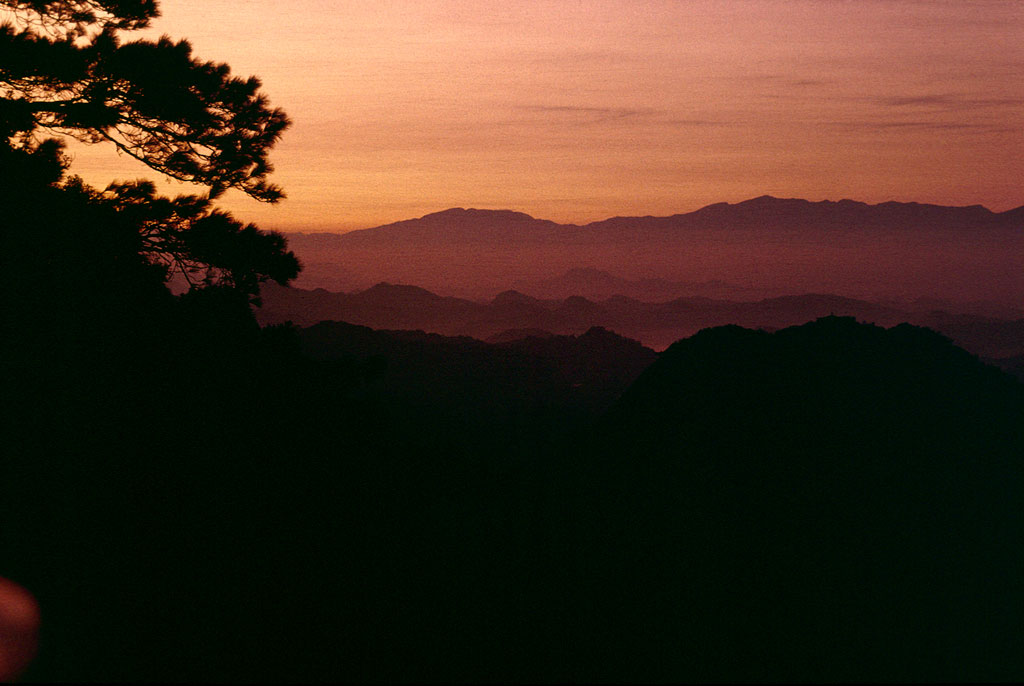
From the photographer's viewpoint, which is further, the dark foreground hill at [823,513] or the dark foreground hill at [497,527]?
the dark foreground hill at [823,513]

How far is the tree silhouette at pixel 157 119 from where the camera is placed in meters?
11.9

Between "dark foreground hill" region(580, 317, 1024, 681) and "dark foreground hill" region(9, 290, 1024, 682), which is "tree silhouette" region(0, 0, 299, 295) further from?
"dark foreground hill" region(580, 317, 1024, 681)

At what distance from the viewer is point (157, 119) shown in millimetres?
13211

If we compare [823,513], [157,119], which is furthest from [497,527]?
[157,119]

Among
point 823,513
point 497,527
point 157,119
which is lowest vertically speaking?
point 497,527

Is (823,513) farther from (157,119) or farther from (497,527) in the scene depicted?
(157,119)

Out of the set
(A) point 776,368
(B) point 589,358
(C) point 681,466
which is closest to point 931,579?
(C) point 681,466

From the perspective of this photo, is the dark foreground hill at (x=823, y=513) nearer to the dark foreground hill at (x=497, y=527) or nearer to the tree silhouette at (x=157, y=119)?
the dark foreground hill at (x=497, y=527)

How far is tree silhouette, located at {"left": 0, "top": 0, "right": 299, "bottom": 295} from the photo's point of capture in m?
11.9

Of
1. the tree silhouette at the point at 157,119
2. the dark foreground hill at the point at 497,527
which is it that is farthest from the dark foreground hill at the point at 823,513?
the tree silhouette at the point at 157,119

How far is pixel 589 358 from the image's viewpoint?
2790 inches

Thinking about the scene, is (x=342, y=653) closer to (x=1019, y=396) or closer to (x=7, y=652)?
(x=7, y=652)

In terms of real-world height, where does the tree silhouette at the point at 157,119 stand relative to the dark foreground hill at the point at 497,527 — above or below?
above

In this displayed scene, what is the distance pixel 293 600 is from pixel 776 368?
14.1 meters
